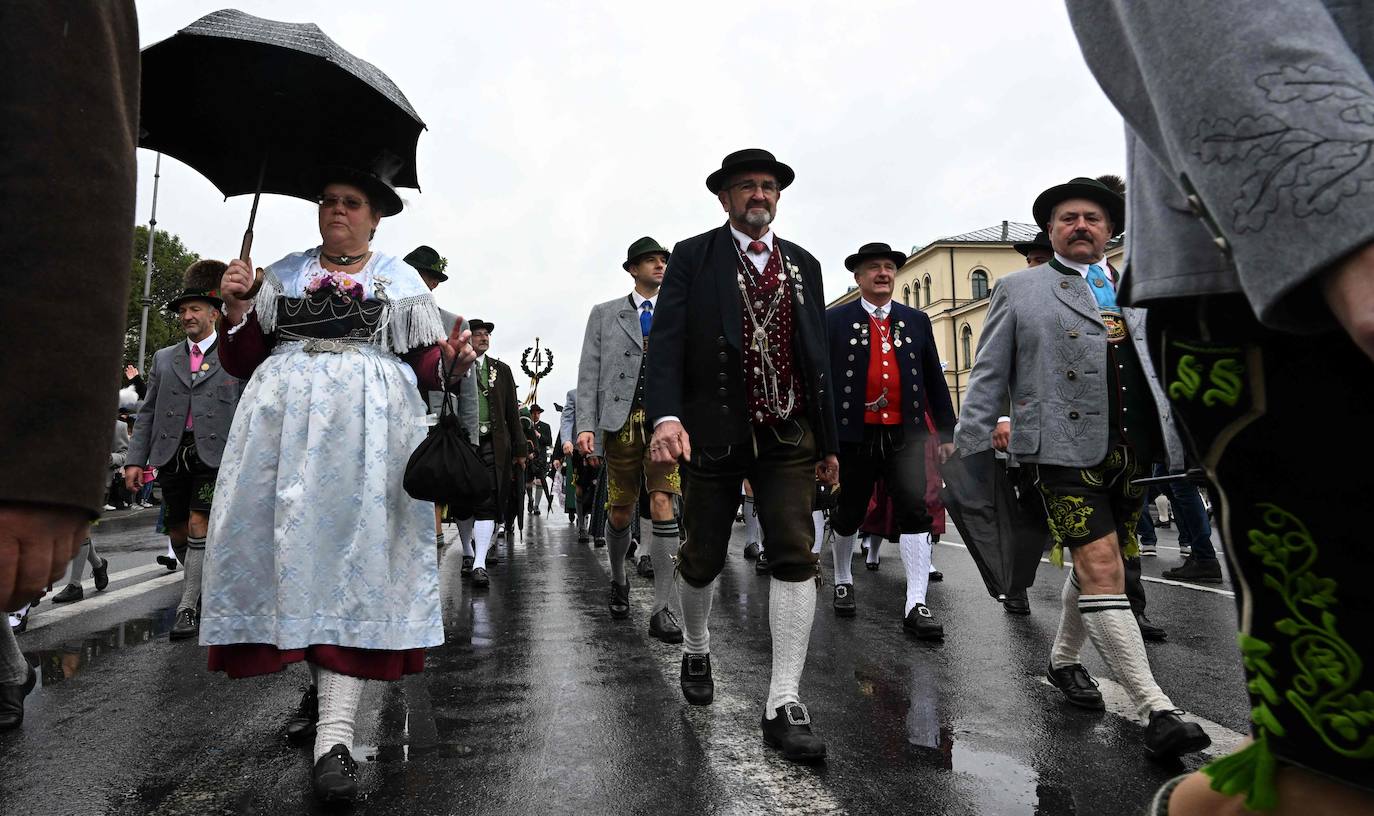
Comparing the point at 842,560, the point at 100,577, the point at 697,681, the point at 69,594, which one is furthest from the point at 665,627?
the point at 100,577

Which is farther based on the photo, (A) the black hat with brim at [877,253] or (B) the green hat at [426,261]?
(B) the green hat at [426,261]

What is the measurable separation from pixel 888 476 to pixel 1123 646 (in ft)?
8.46

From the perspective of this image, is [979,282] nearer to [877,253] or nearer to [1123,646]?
[877,253]

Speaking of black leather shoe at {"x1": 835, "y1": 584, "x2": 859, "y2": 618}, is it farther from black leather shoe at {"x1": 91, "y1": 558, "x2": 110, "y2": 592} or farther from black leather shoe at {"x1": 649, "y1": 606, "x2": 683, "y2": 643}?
black leather shoe at {"x1": 91, "y1": 558, "x2": 110, "y2": 592}

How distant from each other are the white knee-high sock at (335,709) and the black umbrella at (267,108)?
65.0 inches

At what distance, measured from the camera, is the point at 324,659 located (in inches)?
121

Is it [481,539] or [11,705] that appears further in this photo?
[481,539]

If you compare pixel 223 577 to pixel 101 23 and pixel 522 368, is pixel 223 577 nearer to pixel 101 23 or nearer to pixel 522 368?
pixel 101 23

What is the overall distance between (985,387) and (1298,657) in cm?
330

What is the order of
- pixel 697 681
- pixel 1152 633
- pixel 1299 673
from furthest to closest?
pixel 1152 633 → pixel 697 681 → pixel 1299 673

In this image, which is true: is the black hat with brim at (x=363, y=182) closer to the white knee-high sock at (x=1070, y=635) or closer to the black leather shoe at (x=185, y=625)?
the black leather shoe at (x=185, y=625)

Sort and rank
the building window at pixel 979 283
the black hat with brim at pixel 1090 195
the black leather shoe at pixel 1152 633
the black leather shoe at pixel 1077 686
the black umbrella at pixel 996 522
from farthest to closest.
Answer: the building window at pixel 979 283 < the black leather shoe at pixel 1152 633 < the black umbrella at pixel 996 522 < the black hat with brim at pixel 1090 195 < the black leather shoe at pixel 1077 686

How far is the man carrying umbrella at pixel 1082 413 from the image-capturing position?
139 inches

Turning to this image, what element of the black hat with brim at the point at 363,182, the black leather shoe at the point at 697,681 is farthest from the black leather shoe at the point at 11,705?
the black leather shoe at the point at 697,681
